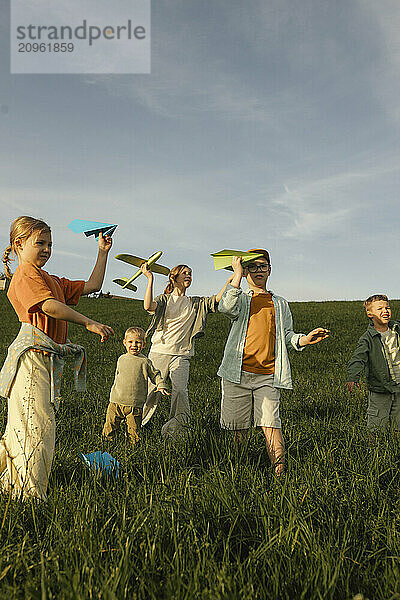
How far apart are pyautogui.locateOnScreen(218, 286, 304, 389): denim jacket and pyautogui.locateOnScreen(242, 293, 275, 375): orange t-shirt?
0.04m

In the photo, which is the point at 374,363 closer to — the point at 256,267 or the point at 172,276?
the point at 256,267

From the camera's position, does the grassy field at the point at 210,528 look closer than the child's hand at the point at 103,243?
Yes

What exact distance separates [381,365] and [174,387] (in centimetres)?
236

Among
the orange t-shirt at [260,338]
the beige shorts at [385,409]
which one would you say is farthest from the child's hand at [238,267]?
the beige shorts at [385,409]

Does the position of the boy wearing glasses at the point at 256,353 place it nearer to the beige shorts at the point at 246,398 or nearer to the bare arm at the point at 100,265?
the beige shorts at the point at 246,398

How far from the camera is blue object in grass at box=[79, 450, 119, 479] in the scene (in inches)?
150

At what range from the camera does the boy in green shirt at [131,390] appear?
17.6ft

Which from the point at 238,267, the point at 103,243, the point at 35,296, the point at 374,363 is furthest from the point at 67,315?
the point at 374,363

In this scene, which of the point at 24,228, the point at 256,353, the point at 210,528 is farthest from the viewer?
the point at 256,353

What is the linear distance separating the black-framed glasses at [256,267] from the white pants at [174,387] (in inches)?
61.6

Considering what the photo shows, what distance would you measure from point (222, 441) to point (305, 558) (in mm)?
2229

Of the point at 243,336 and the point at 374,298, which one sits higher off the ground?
the point at 374,298

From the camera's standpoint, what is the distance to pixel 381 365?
561 centimetres

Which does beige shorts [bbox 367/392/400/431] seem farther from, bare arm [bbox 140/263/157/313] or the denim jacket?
bare arm [bbox 140/263/157/313]
